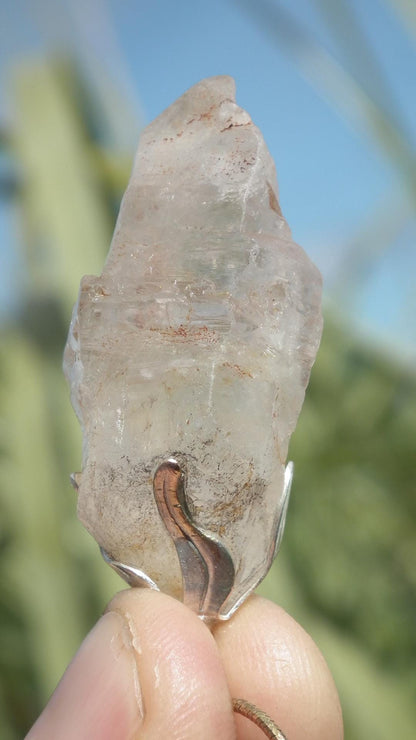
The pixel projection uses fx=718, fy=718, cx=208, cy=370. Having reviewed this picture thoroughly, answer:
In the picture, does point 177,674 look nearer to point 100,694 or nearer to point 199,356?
point 100,694

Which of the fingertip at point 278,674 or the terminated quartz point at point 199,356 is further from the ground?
the terminated quartz point at point 199,356

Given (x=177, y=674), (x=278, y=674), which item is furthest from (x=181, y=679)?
(x=278, y=674)

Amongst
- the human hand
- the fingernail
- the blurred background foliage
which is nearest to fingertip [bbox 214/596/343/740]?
the human hand

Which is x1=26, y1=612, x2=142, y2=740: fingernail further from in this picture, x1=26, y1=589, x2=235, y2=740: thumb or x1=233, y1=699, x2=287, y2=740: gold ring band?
x1=233, y1=699, x2=287, y2=740: gold ring band

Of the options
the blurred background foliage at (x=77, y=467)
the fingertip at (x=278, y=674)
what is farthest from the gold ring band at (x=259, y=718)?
the blurred background foliage at (x=77, y=467)

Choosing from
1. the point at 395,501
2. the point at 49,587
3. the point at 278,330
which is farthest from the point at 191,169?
the point at 395,501

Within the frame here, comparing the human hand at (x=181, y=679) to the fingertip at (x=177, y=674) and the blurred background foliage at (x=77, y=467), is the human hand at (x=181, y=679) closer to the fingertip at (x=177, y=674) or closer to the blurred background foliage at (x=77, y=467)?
the fingertip at (x=177, y=674)

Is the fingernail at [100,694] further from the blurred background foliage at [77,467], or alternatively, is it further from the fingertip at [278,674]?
the blurred background foliage at [77,467]

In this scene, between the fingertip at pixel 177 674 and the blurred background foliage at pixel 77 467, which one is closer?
the fingertip at pixel 177 674
